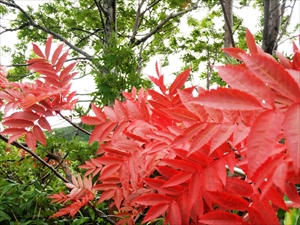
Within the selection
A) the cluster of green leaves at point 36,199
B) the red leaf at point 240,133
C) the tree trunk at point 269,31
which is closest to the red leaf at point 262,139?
the red leaf at point 240,133

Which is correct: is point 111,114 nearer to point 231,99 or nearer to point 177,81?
point 177,81

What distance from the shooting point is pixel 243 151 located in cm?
62

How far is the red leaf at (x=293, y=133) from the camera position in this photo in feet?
1.01

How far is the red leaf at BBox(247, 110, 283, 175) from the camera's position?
0.33 m

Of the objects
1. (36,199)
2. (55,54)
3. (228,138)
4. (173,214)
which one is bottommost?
(36,199)

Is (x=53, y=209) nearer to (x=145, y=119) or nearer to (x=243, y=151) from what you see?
(x=145, y=119)

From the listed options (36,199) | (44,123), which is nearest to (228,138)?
(44,123)

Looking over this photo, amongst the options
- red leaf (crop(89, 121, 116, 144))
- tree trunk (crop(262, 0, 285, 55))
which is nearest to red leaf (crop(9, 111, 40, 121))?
red leaf (crop(89, 121, 116, 144))

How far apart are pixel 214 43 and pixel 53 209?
6673mm

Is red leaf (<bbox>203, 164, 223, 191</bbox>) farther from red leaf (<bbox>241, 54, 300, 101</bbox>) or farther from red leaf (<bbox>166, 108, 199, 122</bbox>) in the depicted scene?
red leaf (<bbox>241, 54, 300, 101</bbox>)

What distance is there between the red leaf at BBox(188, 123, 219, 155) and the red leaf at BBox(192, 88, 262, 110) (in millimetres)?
128

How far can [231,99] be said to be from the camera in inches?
14.7

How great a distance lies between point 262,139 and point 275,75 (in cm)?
9

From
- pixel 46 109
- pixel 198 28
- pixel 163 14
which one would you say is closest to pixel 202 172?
pixel 46 109
